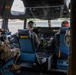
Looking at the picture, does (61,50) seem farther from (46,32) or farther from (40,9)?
(46,32)

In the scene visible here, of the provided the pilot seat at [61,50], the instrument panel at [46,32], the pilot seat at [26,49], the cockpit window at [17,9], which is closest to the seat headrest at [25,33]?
the pilot seat at [26,49]

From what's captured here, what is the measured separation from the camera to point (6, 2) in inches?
221

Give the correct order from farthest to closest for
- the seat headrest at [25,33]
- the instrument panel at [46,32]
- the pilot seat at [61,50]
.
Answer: the instrument panel at [46,32] → the seat headrest at [25,33] → the pilot seat at [61,50]

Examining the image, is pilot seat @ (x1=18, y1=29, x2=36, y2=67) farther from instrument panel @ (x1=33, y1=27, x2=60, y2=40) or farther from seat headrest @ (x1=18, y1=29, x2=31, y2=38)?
instrument panel @ (x1=33, y1=27, x2=60, y2=40)

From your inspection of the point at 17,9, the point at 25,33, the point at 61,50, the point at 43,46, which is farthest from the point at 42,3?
the point at 17,9

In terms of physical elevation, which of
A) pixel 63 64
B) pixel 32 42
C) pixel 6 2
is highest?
pixel 6 2

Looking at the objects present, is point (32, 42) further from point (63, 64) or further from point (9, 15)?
point (9, 15)

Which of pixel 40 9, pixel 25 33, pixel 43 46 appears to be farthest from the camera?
pixel 40 9

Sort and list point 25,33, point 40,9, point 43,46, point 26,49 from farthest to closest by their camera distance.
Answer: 1. point 40,9
2. point 43,46
3. point 26,49
4. point 25,33

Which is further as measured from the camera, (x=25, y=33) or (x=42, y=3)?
(x=42, y=3)

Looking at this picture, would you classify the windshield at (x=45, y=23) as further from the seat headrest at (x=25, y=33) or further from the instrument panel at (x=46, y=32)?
the seat headrest at (x=25, y=33)

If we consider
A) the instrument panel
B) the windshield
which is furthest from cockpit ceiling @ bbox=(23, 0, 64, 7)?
the windshield
